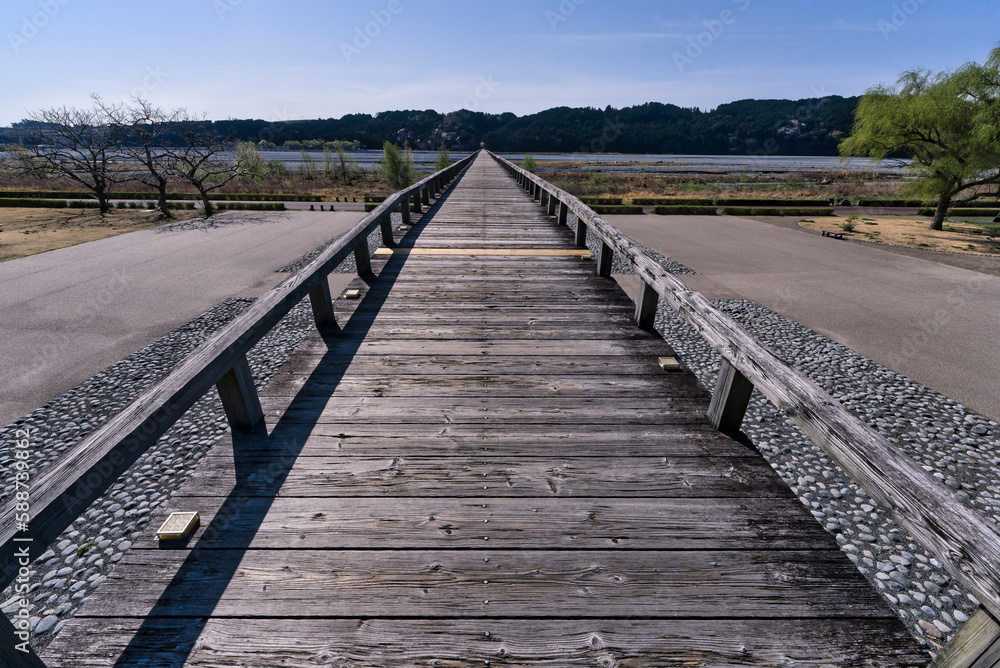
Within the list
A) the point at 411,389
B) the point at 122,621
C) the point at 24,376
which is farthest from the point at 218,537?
the point at 24,376

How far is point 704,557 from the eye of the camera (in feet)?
6.86

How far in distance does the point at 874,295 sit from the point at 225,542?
1633cm

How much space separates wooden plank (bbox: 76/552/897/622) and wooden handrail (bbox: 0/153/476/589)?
63cm

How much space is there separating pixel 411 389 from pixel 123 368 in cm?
724

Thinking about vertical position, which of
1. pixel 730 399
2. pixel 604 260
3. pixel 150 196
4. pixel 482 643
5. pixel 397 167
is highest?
pixel 604 260

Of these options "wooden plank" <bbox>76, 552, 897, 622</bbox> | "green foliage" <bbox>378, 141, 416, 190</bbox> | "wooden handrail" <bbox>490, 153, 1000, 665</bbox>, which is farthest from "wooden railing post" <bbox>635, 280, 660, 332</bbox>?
"green foliage" <bbox>378, 141, 416, 190</bbox>

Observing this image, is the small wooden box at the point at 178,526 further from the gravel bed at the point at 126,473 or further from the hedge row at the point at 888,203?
the hedge row at the point at 888,203

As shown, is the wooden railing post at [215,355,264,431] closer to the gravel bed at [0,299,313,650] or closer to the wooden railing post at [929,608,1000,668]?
the gravel bed at [0,299,313,650]

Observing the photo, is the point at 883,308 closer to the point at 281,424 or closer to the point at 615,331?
the point at 615,331

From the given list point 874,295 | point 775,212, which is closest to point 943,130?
point 775,212

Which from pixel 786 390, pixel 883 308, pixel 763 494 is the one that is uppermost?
pixel 786 390

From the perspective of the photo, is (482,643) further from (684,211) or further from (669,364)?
(684,211)

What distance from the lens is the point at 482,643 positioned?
1.73 metres

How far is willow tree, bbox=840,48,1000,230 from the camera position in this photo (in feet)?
68.4
